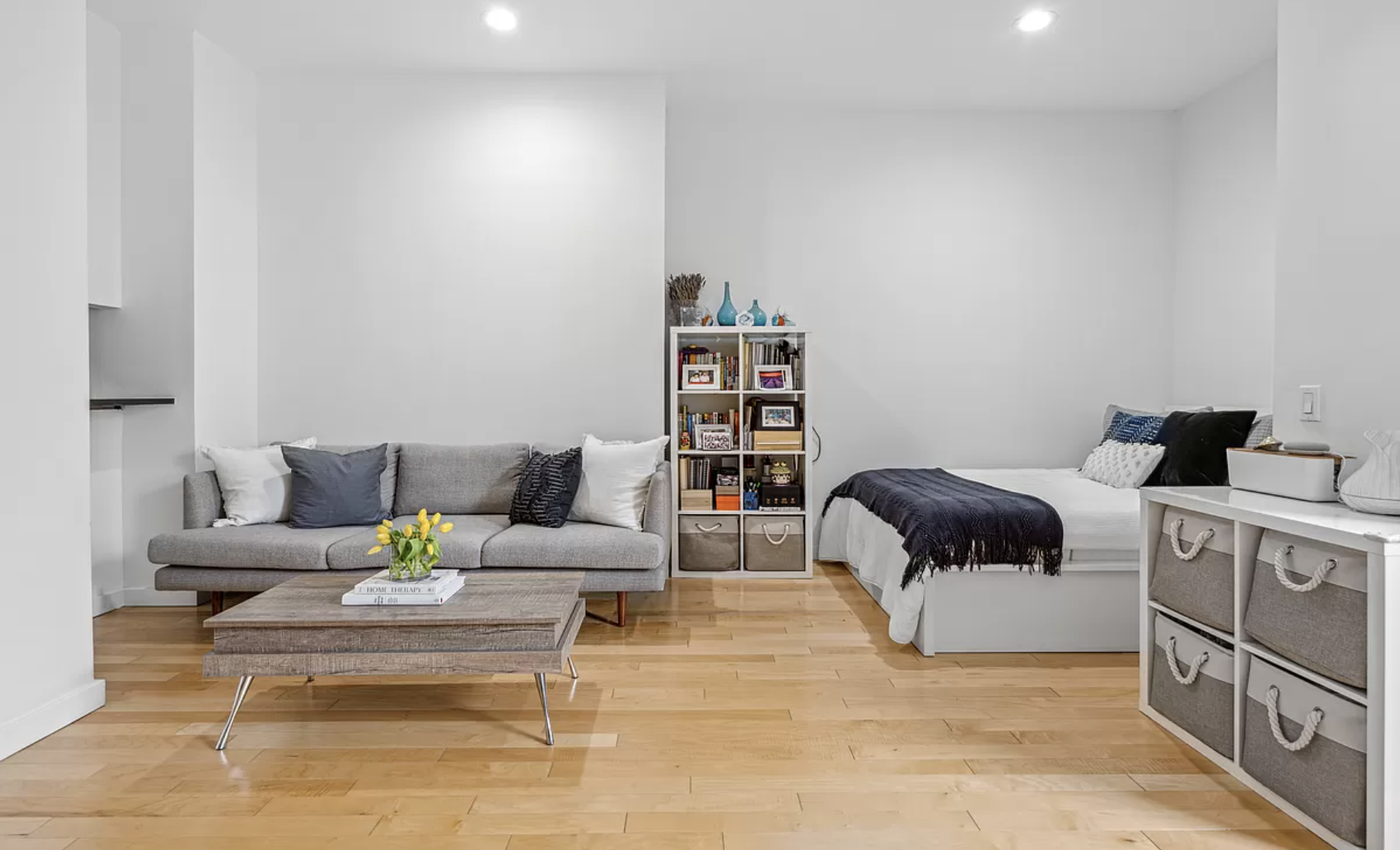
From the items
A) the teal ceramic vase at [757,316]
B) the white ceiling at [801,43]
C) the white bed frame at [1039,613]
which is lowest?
the white bed frame at [1039,613]

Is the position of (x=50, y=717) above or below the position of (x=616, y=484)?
below

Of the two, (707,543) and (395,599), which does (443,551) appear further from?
(707,543)

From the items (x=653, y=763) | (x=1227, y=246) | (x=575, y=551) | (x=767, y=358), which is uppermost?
(x=1227, y=246)

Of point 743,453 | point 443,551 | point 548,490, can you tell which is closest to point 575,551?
point 548,490

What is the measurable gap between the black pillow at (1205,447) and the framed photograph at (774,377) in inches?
76.0

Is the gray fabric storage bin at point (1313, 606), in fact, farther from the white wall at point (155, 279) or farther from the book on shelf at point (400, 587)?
the white wall at point (155, 279)

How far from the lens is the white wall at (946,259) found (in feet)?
16.5

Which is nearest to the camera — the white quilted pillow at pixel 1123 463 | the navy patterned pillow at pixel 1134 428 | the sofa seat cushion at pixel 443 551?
the sofa seat cushion at pixel 443 551

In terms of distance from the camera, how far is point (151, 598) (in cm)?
405

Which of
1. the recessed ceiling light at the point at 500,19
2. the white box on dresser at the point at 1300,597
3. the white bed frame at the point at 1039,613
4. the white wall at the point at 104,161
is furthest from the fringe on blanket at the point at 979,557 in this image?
the white wall at the point at 104,161

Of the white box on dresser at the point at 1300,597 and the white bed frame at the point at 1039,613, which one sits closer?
the white box on dresser at the point at 1300,597

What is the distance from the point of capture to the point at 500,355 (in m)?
4.52

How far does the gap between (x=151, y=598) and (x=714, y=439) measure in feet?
9.80

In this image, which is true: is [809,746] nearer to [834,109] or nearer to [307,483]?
[307,483]
